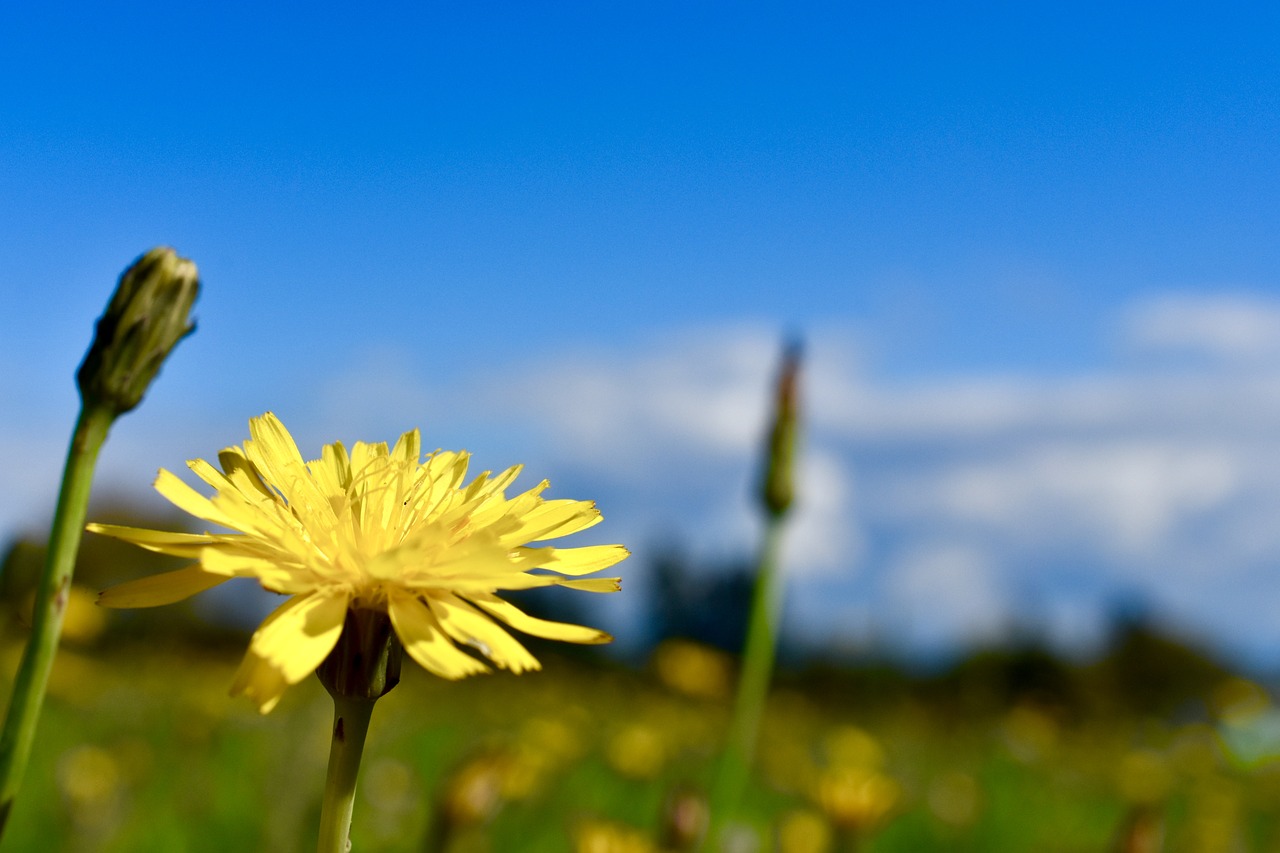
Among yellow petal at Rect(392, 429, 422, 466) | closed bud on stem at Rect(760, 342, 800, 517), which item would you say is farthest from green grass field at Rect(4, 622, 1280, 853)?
yellow petal at Rect(392, 429, 422, 466)

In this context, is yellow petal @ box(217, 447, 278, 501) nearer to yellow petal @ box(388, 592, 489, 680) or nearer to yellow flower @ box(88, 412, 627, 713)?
yellow flower @ box(88, 412, 627, 713)

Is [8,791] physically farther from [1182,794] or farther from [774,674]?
[774,674]

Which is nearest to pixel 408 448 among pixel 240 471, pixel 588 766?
pixel 240 471

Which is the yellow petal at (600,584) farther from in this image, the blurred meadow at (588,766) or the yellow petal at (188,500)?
the blurred meadow at (588,766)

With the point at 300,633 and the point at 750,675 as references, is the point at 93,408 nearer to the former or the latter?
the point at 300,633

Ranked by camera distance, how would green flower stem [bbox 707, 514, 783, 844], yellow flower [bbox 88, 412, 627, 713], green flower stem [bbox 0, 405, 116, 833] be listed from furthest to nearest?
1. green flower stem [bbox 707, 514, 783, 844]
2. yellow flower [bbox 88, 412, 627, 713]
3. green flower stem [bbox 0, 405, 116, 833]

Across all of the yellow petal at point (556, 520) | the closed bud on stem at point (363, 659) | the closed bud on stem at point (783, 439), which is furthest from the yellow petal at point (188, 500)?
the closed bud on stem at point (783, 439)

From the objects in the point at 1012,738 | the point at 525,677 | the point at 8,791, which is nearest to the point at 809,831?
the point at 8,791

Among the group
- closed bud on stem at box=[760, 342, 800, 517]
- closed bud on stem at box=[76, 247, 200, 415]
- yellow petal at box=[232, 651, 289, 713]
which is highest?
closed bud on stem at box=[760, 342, 800, 517]
